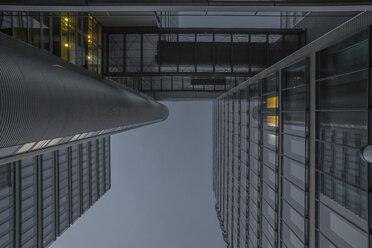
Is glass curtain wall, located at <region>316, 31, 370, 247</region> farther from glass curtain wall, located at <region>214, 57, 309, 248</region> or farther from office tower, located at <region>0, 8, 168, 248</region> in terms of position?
office tower, located at <region>0, 8, 168, 248</region>

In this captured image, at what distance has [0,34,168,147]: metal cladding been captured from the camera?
900 centimetres

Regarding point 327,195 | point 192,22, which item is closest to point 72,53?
point 192,22

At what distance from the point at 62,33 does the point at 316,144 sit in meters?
20.4

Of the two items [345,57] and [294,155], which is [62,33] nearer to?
[345,57]

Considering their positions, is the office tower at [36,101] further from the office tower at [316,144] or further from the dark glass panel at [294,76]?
the dark glass panel at [294,76]

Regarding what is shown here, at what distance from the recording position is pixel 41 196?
106ft

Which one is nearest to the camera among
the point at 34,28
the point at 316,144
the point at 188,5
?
the point at 188,5

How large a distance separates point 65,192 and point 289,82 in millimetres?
38388

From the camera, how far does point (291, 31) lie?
81.8 feet

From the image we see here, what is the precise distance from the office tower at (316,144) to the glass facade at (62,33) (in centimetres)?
1386

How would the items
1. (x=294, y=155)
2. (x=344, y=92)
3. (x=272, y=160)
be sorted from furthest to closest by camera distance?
(x=272, y=160)
(x=294, y=155)
(x=344, y=92)

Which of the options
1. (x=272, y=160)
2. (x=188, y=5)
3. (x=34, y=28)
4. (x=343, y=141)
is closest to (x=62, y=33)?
(x=34, y=28)

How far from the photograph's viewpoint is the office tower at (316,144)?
10078 mm

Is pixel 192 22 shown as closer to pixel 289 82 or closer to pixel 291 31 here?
pixel 291 31
